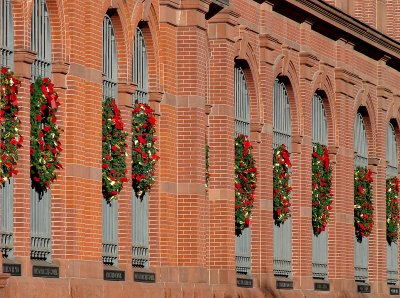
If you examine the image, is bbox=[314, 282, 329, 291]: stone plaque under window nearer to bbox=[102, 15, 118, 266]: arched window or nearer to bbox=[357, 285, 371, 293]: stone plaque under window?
bbox=[357, 285, 371, 293]: stone plaque under window

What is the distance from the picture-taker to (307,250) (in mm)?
48812

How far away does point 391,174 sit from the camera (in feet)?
189

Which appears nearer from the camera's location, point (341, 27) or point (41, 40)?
point (41, 40)

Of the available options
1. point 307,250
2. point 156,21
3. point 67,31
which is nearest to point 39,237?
point 67,31

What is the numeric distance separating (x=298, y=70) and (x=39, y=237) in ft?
51.4

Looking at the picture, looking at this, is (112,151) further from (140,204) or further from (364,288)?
(364,288)

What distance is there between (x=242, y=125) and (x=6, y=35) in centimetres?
1298

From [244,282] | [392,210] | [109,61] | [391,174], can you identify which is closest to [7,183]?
[109,61]

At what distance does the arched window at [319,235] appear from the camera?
50.2m

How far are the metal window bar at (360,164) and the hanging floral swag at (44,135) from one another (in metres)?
20.7

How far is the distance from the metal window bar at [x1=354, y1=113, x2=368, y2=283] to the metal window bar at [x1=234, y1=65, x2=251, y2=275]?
360 inches

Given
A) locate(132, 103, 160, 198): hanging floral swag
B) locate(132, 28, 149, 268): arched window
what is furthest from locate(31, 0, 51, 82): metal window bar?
locate(132, 28, 149, 268): arched window

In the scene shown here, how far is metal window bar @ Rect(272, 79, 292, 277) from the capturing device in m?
47.3

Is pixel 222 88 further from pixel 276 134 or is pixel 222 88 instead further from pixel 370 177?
pixel 370 177
